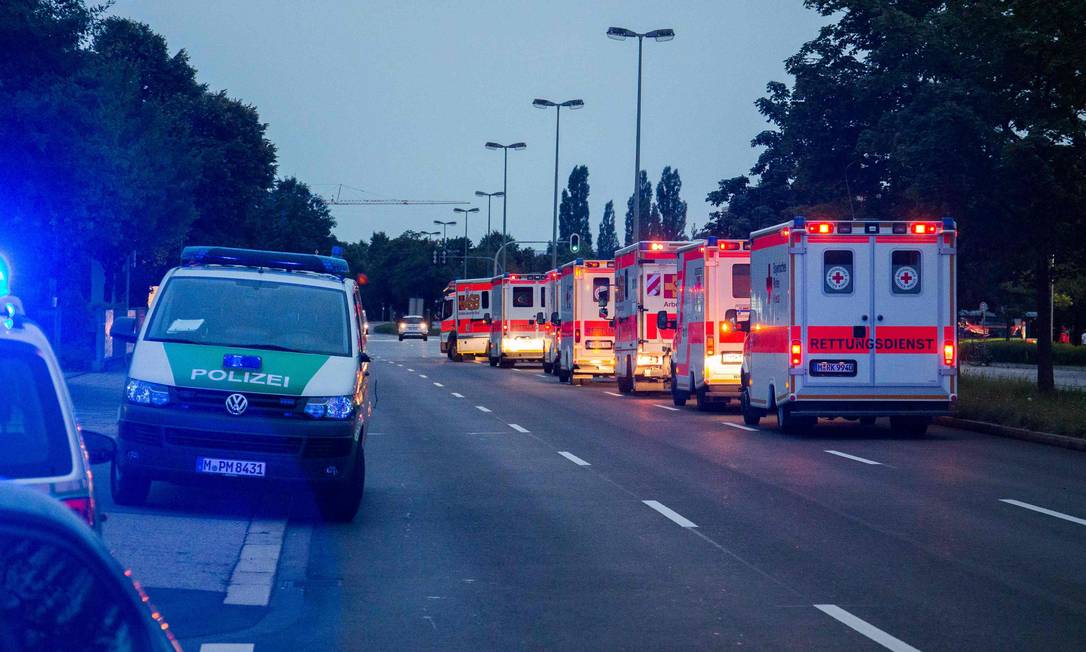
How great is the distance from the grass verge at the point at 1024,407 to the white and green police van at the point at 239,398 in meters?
12.3

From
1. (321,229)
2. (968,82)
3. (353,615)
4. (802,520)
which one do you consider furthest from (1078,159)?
(321,229)

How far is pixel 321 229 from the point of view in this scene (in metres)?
119

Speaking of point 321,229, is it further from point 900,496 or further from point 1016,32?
point 900,496

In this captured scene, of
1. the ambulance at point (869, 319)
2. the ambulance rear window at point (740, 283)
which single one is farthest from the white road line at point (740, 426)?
the ambulance rear window at point (740, 283)

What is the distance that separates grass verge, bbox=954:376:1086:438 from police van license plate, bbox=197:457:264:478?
13073 mm

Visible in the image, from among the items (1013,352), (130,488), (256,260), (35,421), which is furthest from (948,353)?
(1013,352)

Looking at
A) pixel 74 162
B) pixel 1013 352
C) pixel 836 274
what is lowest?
pixel 1013 352

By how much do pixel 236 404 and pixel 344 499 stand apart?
1.15 metres

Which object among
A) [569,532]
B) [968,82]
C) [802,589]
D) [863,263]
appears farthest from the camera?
[968,82]

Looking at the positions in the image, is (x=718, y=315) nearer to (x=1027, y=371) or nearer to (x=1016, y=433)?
(x=1016, y=433)

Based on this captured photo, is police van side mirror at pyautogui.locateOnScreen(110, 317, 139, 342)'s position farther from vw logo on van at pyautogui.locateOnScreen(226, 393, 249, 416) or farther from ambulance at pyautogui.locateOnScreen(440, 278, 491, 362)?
ambulance at pyautogui.locateOnScreen(440, 278, 491, 362)

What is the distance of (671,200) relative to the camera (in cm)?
12631

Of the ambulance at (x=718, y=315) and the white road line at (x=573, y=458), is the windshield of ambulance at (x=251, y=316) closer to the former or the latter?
the white road line at (x=573, y=458)

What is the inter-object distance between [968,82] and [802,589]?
1933 cm
